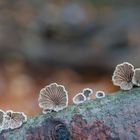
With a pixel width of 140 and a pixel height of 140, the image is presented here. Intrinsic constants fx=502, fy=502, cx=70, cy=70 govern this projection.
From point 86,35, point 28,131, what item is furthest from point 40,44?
point 28,131

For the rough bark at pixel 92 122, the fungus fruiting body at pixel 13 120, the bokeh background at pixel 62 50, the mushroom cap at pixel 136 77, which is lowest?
the rough bark at pixel 92 122

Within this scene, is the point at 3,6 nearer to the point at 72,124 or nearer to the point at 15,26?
the point at 15,26

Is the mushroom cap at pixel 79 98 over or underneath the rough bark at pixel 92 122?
over

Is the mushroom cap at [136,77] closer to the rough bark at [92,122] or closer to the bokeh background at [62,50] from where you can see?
the rough bark at [92,122]

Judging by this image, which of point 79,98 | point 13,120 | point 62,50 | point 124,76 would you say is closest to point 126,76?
point 124,76

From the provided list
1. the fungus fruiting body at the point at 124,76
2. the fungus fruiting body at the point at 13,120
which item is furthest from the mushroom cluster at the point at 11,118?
the fungus fruiting body at the point at 124,76

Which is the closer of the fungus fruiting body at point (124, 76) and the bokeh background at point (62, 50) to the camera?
the fungus fruiting body at point (124, 76)

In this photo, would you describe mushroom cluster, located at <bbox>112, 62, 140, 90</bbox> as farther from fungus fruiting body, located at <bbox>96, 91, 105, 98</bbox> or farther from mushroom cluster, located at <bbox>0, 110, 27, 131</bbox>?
mushroom cluster, located at <bbox>0, 110, 27, 131</bbox>
